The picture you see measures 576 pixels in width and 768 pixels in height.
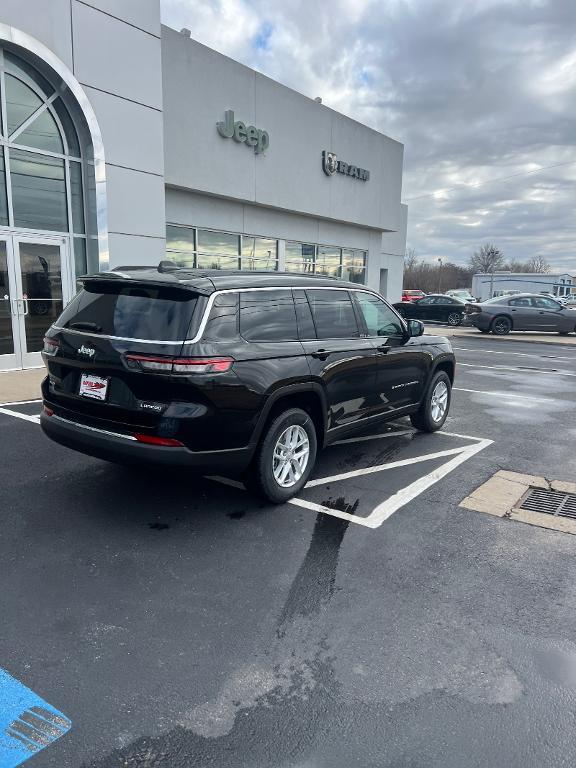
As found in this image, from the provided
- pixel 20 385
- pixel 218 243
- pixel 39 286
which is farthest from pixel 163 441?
pixel 218 243

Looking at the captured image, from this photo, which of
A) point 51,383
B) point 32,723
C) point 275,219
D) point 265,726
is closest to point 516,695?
point 265,726

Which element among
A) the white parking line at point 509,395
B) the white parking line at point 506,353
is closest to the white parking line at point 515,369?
the white parking line at point 506,353

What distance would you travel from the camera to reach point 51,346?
4367mm

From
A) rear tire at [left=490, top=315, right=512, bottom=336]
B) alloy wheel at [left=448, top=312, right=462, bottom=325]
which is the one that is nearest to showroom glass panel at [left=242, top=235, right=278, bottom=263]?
rear tire at [left=490, top=315, right=512, bottom=336]

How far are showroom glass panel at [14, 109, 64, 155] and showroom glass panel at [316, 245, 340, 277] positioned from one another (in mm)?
12015

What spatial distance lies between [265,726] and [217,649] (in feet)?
1.76

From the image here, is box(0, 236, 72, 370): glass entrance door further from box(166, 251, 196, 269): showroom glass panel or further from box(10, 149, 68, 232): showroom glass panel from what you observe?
box(166, 251, 196, 269): showroom glass panel

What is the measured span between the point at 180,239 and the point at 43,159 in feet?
17.8

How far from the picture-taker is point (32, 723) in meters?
2.29

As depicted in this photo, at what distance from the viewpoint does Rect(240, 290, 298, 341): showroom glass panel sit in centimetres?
418

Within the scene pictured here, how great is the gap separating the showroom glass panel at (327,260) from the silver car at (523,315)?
19.9 ft

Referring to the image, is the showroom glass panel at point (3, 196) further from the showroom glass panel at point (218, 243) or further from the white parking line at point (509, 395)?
the white parking line at point (509, 395)

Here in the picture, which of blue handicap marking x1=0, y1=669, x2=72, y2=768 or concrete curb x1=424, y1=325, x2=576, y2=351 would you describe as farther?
concrete curb x1=424, y1=325, x2=576, y2=351

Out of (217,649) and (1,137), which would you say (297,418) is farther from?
(1,137)
